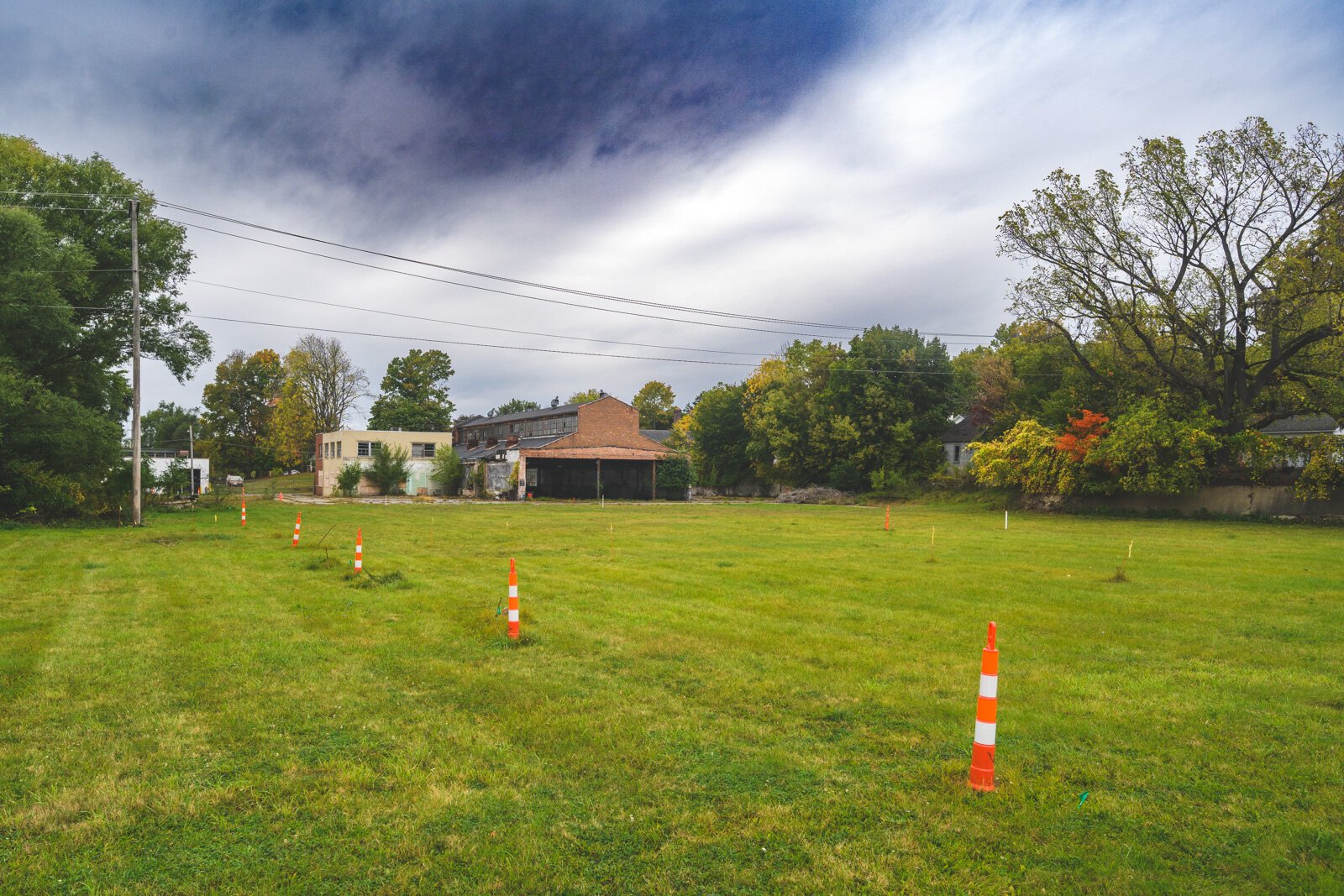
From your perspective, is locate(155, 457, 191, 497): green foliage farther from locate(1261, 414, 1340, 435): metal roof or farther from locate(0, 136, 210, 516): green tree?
locate(1261, 414, 1340, 435): metal roof

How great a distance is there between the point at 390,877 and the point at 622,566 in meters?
12.1

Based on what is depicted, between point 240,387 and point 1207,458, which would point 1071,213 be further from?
point 240,387

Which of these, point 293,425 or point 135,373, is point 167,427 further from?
point 135,373

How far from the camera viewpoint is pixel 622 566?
16.0 metres

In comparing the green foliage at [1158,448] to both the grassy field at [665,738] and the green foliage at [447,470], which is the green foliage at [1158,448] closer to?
the grassy field at [665,738]

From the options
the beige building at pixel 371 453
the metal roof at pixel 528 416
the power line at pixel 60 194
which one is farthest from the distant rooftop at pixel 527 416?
the power line at pixel 60 194

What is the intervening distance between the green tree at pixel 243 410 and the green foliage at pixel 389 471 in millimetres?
32290

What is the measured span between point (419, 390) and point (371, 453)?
25233 millimetres

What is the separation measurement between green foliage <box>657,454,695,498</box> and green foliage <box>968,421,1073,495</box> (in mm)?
24659

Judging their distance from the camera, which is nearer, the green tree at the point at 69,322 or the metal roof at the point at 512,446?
the green tree at the point at 69,322

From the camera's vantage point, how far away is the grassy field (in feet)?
Result: 13.3

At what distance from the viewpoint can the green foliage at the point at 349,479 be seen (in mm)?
55656

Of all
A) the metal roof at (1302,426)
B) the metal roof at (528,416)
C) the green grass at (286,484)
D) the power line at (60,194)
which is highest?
the power line at (60,194)

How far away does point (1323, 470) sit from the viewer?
2977 cm
